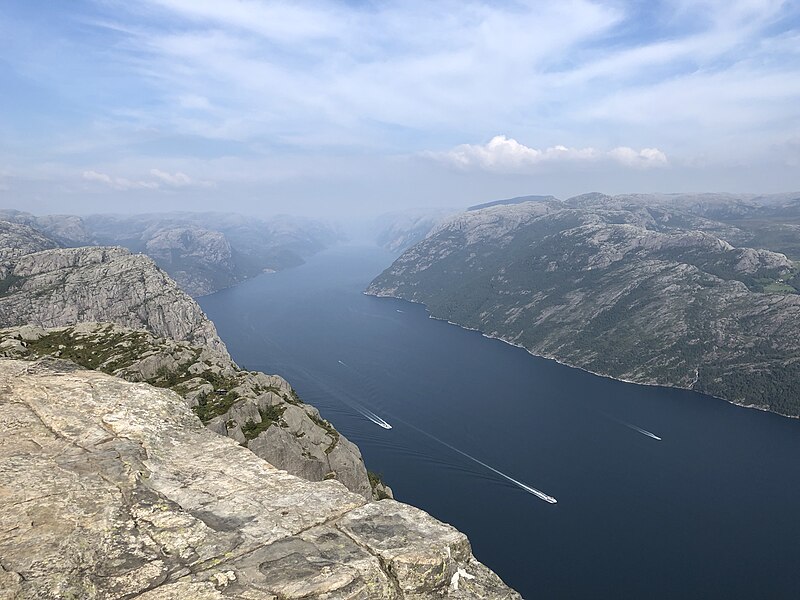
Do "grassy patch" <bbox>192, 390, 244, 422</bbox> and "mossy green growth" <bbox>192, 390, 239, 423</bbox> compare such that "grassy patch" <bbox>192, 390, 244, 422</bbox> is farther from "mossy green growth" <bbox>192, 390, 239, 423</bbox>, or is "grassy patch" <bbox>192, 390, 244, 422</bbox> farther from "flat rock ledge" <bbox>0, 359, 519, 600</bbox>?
"flat rock ledge" <bbox>0, 359, 519, 600</bbox>

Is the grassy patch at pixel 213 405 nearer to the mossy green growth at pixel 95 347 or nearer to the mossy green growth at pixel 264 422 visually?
the mossy green growth at pixel 264 422

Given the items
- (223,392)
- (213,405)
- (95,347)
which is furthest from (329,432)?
(95,347)

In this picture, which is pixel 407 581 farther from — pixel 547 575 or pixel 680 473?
pixel 680 473

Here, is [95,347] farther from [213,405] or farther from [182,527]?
[182,527]

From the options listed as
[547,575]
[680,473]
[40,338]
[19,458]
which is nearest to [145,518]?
[19,458]

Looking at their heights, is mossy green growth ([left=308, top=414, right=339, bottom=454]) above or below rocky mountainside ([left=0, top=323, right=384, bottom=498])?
below

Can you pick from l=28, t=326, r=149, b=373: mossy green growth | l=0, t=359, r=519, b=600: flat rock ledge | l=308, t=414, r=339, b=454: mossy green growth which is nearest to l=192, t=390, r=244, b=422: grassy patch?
l=308, t=414, r=339, b=454: mossy green growth
